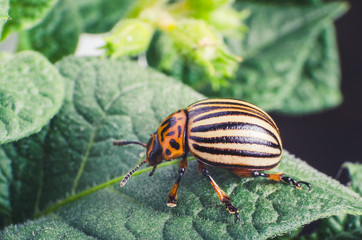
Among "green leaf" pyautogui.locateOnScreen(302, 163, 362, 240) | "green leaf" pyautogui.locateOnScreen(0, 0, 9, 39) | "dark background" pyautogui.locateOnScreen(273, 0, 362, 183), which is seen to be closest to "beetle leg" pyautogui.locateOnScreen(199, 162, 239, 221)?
"green leaf" pyautogui.locateOnScreen(302, 163, 362, 240)

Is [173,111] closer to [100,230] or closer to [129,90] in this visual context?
[129,90]

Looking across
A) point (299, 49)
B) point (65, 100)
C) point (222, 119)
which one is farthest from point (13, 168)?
point (299, 49)

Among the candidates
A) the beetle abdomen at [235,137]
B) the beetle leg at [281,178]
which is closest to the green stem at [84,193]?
the beetle abdomen at [235,137]

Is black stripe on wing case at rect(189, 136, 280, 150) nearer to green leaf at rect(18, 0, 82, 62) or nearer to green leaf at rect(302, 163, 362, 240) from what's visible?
green leaf at rect(302, 163, 362, 240)

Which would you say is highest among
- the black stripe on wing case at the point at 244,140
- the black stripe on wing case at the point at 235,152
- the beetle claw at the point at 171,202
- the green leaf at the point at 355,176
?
the black stripe on wing case at the point at 244,140

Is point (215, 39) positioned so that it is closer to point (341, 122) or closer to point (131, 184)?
point (131, 184)

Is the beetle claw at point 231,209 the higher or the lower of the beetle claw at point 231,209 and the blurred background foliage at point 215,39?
the lower

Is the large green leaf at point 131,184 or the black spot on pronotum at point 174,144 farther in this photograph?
the black spot on pronotum at point 174,144

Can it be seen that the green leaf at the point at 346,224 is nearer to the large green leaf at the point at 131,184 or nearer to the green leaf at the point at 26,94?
the large green leaf at the point at 131,184

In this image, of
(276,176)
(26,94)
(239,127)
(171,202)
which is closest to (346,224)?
(276,176)
